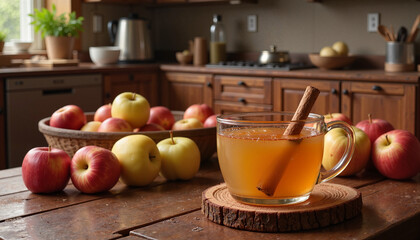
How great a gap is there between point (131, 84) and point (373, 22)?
171cm

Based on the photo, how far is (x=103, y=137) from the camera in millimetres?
1325

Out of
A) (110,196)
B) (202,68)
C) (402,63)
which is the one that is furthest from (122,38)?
(110,196)

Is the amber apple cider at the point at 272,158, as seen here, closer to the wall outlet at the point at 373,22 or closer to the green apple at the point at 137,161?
the green apple at the point at 137,161

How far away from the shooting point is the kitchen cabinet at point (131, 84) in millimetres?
4023

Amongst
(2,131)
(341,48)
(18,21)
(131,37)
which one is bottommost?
(2,131)

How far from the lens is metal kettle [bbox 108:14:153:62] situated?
14.5 feet

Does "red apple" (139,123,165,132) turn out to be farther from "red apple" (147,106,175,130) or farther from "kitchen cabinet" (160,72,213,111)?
"kitchen cabinet" (160,72,213,111)

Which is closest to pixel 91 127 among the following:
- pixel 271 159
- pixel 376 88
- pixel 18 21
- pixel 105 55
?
pixel 271 159

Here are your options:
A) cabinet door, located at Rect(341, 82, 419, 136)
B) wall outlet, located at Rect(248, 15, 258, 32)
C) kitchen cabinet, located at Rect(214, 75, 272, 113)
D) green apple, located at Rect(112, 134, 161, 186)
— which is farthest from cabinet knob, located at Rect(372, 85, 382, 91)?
green apple, located at Rect(112, 134, 161, 186)

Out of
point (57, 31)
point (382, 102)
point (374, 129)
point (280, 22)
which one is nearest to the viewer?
point (374, 129)

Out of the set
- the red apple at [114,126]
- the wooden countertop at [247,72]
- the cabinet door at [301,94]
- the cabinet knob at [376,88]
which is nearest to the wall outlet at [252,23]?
the wooden countertop at [247,72]

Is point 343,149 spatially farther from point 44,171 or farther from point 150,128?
point 44,171

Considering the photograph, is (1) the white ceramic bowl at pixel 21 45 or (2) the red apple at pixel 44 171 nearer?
(2) the red apple at pixel 44 171

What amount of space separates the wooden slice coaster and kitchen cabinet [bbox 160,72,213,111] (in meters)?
3.07
